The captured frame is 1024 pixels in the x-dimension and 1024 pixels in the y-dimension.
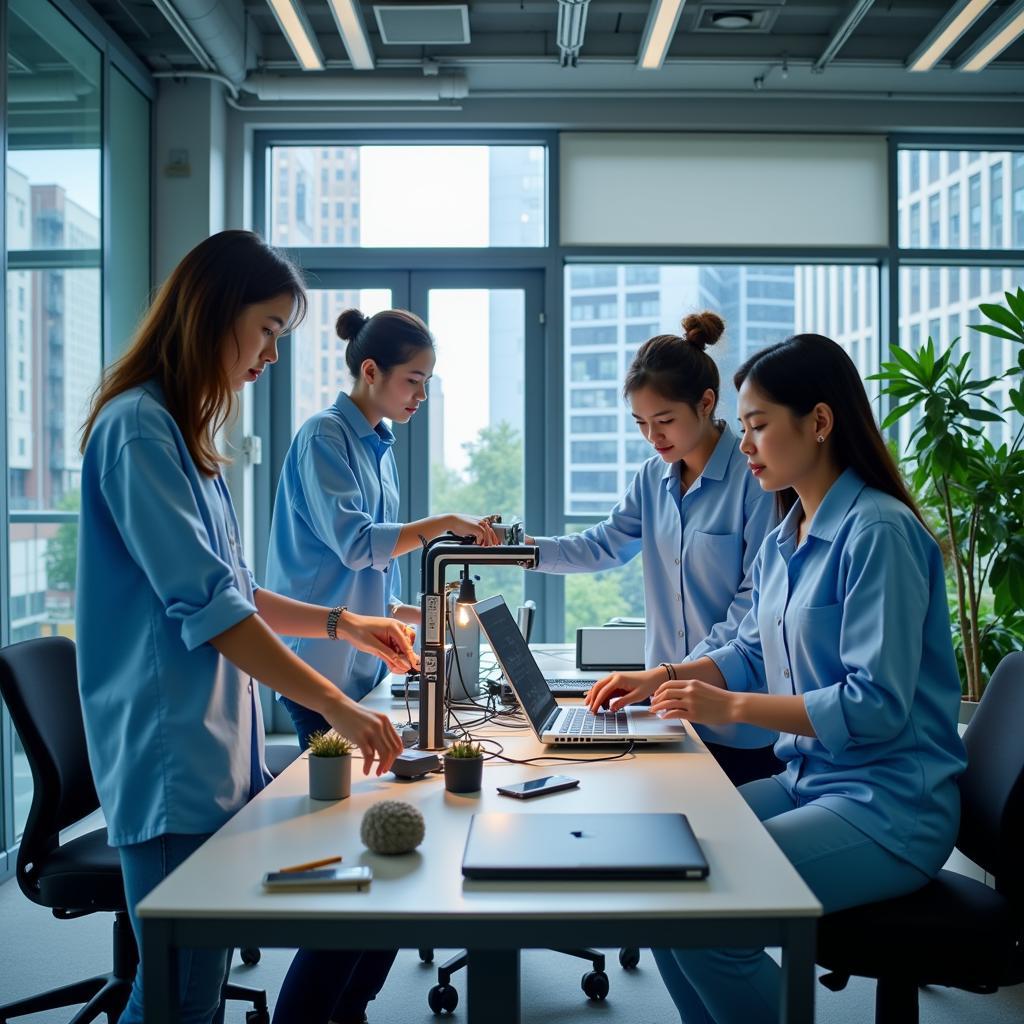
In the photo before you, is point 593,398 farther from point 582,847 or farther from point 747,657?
point 582,847

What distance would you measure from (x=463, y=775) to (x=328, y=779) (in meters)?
0.22

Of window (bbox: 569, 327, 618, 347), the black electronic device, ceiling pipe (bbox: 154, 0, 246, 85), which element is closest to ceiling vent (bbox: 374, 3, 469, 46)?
ceiling pipe (bbox: 154, 0, 246, 85)

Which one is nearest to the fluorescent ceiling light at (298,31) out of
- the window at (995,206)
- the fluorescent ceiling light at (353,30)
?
the fluorescent ceiling light at (353,30)

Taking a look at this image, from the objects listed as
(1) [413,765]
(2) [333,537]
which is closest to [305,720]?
(2) [333,537]

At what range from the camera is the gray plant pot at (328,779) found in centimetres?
163

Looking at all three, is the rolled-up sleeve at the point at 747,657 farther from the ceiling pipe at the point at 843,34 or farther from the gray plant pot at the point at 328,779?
the ceiling pipe at the point at 843,34

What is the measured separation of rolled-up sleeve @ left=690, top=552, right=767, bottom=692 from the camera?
7.18 feet

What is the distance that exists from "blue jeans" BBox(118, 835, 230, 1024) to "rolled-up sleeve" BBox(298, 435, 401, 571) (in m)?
0.97

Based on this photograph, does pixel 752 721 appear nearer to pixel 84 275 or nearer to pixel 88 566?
pixel 88 566

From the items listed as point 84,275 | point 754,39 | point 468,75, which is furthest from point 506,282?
point 84,275

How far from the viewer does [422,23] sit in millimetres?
4305

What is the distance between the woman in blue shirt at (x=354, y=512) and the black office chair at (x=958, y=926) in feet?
3.72

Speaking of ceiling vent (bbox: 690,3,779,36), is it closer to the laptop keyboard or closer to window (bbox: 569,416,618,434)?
window (bbox: 569,416,618,434)

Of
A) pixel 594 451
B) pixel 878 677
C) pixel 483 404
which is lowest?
pixel 878 677
